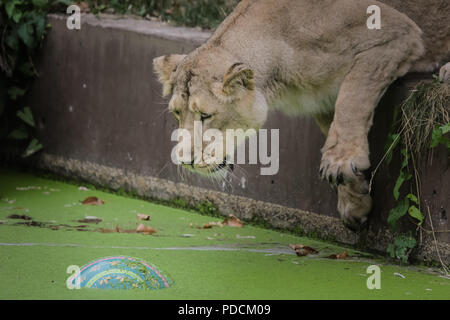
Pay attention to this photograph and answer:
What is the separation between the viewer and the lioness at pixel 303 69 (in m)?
5.00

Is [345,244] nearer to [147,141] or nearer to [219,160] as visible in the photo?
[219,160]

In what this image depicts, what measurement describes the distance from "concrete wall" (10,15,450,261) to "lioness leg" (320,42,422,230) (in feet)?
0.73

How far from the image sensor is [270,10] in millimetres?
5262

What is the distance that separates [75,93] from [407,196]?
3.64 meters

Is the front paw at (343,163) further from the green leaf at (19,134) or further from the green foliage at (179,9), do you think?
the green leaf at (19,134)

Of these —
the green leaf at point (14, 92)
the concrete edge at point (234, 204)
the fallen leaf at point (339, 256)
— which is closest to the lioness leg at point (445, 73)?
the concrete edge at point (234, 204)

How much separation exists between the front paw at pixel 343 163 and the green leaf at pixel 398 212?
459 millimetres

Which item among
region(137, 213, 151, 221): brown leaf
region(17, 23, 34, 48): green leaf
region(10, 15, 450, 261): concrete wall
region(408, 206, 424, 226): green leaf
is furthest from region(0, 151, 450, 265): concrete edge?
region(17, 23, 34, 48): green leaf

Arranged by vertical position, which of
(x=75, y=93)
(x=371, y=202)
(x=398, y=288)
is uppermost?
(x=75, y=93)

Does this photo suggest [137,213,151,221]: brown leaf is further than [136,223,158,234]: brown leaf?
Yes

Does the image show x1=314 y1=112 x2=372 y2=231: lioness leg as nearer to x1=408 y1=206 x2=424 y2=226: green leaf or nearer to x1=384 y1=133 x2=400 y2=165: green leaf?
x1=384 y1=133 x2=400 y2=165: green leaf

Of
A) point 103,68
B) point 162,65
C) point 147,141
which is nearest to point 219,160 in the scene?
point 162,65

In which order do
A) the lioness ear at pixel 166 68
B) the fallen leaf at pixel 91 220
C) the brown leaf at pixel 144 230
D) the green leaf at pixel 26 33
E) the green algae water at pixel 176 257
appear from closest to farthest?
the green algae water at pixel 176 257 < the lioness ear at pixel 166 68 < the brown leaf at pixel 144 230 < the fallen leaf at pixel 91 220 < the green leaf at pixel 26 33

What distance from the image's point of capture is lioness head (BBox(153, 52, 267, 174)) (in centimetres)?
498
